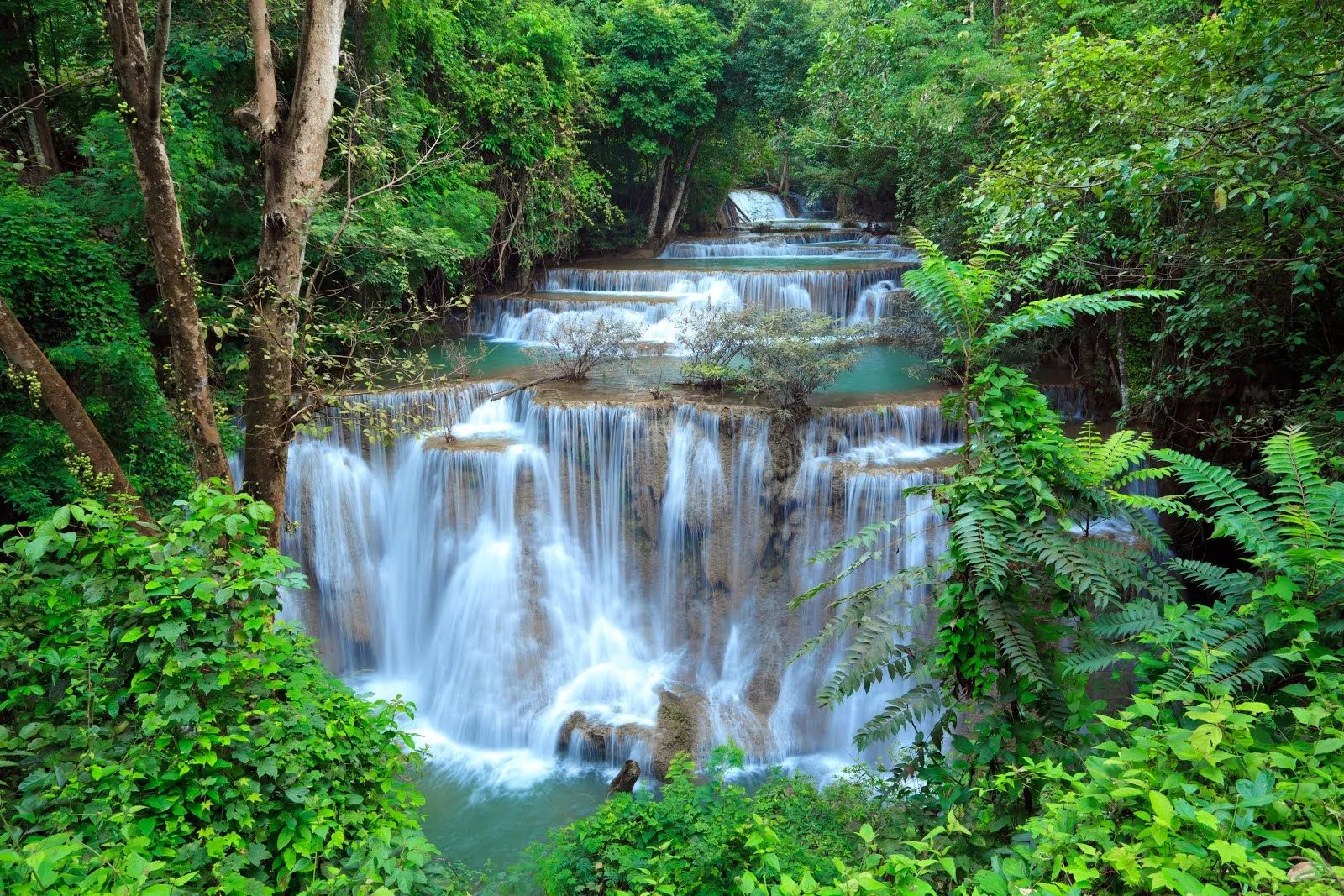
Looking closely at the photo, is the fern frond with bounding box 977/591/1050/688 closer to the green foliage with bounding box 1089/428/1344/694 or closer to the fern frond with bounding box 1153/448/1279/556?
the green foliage with bounding box 1089/428/1344/694

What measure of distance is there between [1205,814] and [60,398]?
6271mm

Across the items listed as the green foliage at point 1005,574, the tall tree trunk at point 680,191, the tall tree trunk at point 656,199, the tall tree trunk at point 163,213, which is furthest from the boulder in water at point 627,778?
the tall tree trunk at point 680,191

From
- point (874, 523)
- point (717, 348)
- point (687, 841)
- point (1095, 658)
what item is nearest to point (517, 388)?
point (717, 348)

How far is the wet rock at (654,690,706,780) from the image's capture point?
8.04m

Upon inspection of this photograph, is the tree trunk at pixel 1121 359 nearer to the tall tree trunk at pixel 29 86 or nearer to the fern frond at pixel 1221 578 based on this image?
the fern frond at pixel 1221 578

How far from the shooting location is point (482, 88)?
13.8 metres

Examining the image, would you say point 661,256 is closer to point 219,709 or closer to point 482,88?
point 482,88

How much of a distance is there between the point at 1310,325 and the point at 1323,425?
5.89 feet

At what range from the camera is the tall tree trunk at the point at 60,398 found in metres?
4.64

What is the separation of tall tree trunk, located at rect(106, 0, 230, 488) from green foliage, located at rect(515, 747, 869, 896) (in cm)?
330

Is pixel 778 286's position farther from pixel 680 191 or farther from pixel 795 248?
pixel 680 191

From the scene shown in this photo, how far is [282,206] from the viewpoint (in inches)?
200

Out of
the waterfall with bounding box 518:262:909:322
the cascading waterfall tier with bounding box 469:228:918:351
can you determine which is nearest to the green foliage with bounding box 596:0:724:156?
the cascading waterfall tier with bounding box 469:228:918:351

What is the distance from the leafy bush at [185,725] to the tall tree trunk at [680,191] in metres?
19.9
